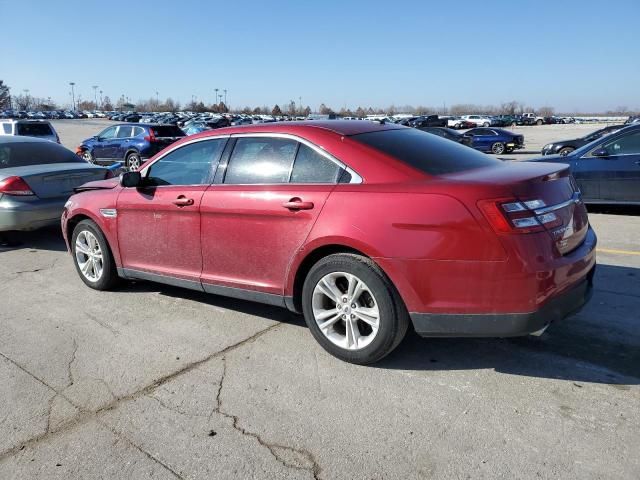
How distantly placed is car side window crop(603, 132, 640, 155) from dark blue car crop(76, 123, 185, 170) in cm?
1382

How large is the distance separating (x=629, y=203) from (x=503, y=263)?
6850 mm

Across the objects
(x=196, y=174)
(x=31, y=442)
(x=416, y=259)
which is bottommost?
(x=31, y=442)

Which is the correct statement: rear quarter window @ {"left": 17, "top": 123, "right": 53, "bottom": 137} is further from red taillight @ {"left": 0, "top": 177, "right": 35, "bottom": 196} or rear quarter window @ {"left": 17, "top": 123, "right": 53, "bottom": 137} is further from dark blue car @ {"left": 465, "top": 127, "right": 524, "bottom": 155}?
dark blue car @ {"left": 465, "top": 127, "right": 524, "bottom": 155}

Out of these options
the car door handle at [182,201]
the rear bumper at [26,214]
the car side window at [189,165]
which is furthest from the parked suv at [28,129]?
the car door handle at [182,201]

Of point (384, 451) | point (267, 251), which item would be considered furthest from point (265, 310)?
point (384, 451)

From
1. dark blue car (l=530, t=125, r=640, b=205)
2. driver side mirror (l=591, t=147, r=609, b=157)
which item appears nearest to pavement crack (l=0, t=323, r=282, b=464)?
dark blue car (l=530, t=125, r=640, b=205)

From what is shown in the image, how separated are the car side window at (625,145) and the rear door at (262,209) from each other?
6943 mm

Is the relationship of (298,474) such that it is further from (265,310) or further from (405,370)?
(265,310)

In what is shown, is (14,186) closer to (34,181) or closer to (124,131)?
(34,181)

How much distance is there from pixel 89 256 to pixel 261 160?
7.95 feet

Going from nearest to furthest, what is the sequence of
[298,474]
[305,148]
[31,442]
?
[298,474], [31,442], [305,148]

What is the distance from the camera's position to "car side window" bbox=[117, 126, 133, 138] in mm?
18781

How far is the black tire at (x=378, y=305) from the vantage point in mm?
3283

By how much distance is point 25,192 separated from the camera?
7129 mm
